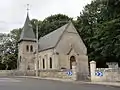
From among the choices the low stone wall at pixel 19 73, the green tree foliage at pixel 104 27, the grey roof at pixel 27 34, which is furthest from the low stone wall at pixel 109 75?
the grey roof at pixel 27 34

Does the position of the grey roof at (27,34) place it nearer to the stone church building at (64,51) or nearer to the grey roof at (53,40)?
the grey roof at (53,40)

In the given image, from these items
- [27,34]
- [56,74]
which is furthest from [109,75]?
[27,34]

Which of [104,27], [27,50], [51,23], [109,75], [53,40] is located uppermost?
[51,23]

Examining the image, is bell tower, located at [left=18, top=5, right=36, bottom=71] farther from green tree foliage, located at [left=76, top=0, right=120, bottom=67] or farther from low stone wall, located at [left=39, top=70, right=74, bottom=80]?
low stone wall, located at [left=39, top=70, right=74, bottom=80]

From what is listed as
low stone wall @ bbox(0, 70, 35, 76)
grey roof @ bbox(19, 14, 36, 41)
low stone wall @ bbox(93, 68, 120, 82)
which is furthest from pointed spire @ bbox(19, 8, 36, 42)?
low stone wall @ bbox(93, 68, 120, 82)

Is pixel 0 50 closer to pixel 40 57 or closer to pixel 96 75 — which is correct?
pixel 40 57

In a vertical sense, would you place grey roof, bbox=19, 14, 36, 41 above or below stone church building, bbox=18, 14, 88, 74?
above

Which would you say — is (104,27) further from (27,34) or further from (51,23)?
(51,23)

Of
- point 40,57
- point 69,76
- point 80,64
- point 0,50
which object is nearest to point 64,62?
point 80,64

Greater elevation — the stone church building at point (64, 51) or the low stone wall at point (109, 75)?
the stone church building at point (64, 51)

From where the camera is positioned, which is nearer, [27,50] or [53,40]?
[53,40]

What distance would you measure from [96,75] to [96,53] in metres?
15.9

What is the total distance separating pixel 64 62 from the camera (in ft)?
169

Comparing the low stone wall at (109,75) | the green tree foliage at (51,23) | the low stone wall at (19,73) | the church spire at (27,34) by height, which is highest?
the green tree foliage at (51,23)
